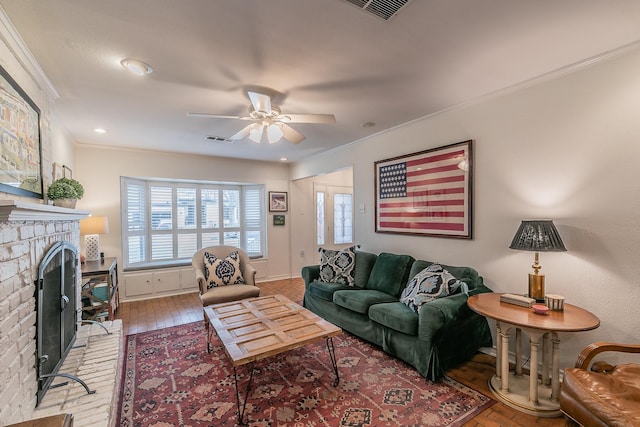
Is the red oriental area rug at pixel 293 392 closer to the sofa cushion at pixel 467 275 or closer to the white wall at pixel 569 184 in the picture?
the sofa cushion at pixel 467 275

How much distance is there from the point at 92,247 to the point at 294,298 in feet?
9.65

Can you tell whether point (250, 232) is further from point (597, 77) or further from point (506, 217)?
point (597, 77)

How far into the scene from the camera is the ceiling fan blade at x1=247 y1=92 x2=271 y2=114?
7.12 feet

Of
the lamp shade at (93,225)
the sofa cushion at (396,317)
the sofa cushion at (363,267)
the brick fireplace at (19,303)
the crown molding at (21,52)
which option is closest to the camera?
the brick fireplace at (19,303)

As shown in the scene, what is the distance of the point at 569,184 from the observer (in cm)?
222

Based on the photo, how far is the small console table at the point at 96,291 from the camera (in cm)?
329

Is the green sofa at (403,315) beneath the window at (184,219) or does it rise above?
beneath

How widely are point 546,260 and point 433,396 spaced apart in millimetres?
1452

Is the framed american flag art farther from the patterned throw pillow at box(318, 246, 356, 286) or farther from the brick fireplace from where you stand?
the brick fireplace

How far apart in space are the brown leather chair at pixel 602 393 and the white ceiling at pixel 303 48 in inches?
75.8

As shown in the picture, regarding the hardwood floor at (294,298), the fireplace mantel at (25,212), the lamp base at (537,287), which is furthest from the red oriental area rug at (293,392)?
the fireplace mantel at (25,212)

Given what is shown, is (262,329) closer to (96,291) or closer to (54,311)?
(54,311)

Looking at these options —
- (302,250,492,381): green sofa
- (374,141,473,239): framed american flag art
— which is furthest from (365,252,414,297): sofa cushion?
(374,141,473,239): framed american flag art

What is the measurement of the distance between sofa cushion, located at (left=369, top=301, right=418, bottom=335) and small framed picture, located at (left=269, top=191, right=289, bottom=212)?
3.55m
